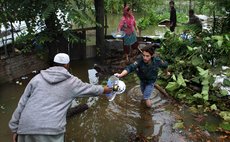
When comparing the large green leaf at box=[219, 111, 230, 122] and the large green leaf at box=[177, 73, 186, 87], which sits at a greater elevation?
the large green leaf at box=[177, 73, 186, 87]

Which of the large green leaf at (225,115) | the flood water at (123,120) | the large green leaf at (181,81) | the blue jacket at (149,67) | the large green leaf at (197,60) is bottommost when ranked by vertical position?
the flood water at (123,120)

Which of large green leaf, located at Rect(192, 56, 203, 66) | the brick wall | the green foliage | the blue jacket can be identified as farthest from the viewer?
the brick wall

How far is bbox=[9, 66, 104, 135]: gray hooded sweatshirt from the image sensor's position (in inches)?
158

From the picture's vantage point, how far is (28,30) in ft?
31.7

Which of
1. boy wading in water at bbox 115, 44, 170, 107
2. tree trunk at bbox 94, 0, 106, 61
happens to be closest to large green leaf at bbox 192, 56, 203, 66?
boy wading in water at bbox 115, 44, 170, 107

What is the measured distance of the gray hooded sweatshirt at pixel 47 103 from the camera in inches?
158

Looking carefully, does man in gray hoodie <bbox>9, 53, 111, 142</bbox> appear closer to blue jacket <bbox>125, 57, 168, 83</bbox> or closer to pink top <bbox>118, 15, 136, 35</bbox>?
blue jacket <bbox>125, 57, 168, 83</bbox>

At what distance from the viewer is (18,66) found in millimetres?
10031

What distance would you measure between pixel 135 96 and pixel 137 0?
825 centimetres

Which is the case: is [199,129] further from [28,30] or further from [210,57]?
[28,30]

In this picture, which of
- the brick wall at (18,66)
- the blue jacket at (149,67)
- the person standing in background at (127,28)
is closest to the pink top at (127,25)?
the person standing in background at (127,28)

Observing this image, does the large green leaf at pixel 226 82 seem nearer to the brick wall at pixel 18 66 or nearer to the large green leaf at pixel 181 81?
the large green leaf at pixel 181 81

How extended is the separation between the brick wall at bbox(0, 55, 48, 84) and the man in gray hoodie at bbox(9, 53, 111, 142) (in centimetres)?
558

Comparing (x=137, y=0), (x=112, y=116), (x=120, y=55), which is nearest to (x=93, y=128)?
(x=112, y=116)
